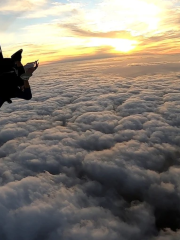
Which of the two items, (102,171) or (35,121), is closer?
(102,171)

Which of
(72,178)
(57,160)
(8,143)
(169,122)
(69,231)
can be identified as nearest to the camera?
(69,231)

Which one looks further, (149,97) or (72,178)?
(149,97)

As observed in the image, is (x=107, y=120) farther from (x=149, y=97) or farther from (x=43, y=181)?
(x=149, y=97)

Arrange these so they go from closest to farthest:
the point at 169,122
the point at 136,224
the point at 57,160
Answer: the point at 136,224
the point at 57,160
the point at 169,122

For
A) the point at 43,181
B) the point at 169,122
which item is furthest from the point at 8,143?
the point at 169,122

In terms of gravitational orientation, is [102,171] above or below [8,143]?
below

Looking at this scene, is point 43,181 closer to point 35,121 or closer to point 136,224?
point 136,224

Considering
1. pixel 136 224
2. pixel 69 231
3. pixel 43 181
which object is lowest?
pixel 136 224

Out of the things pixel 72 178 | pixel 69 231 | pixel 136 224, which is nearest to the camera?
pixel 69 231

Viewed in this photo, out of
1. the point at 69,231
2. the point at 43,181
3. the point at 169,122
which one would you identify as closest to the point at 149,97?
the point at 169,122
